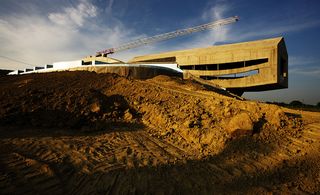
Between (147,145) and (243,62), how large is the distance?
32338mm

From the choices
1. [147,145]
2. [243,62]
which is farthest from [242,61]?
[147,145]

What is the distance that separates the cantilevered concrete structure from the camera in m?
32.1

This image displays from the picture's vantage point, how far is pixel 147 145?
755cm

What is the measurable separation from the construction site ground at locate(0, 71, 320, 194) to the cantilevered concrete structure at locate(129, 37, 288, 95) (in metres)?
24.5

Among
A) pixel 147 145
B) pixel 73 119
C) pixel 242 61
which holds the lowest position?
pixel 147 145

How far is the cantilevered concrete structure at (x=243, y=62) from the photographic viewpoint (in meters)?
32.1

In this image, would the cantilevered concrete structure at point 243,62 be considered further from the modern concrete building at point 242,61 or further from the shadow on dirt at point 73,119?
the shadow on dirt at point 73,119

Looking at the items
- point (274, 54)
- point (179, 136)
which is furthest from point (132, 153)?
point (274, 54)

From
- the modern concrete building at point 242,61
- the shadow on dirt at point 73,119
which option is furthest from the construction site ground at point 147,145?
the modern concrete building at point 242,61

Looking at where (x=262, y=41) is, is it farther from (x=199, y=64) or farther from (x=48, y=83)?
(x=48, y=83)

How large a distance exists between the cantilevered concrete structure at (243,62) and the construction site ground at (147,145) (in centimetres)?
2453

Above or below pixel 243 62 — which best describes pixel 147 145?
below

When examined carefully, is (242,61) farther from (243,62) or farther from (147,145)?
(147,145)

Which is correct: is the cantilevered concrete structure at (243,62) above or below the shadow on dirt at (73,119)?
above
